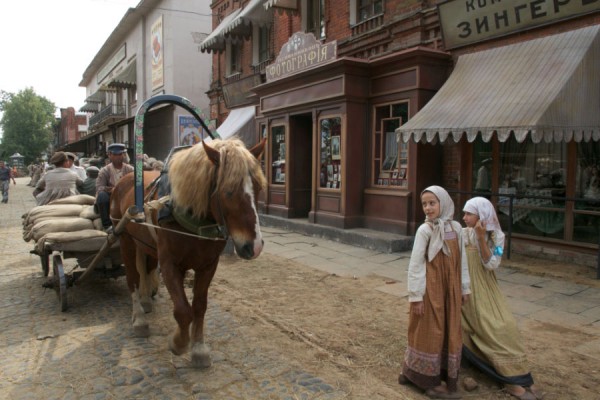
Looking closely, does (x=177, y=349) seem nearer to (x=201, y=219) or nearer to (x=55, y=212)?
(x=201, y=219)

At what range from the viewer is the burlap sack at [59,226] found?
5.27 m

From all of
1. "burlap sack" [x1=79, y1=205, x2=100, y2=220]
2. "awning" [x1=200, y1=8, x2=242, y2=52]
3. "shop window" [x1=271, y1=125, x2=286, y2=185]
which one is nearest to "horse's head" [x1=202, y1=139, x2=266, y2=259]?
"burlap sack" [x1=79, y1=205, x2=100, y2=220]

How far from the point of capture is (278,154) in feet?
40.8

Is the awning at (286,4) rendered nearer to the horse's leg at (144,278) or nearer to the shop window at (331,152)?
the shop window at (331,152)

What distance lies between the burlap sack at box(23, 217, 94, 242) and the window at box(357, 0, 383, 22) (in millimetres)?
8053

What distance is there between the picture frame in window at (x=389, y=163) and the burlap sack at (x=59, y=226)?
592 cm

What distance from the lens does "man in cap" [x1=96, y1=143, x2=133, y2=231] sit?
5445 mm

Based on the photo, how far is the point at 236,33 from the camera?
615 inches

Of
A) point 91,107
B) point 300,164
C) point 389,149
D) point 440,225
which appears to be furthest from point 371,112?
point 91,107

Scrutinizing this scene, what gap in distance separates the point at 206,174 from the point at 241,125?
11303mm

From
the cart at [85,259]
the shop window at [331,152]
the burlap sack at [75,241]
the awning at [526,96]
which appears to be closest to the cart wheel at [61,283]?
the cart at [85,259]

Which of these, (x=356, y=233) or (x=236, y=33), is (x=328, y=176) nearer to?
(x=356, y=233)

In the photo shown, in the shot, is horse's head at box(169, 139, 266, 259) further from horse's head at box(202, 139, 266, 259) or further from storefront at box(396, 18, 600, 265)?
storefront at box(396, 18, 600, 265)

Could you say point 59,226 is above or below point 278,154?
below
